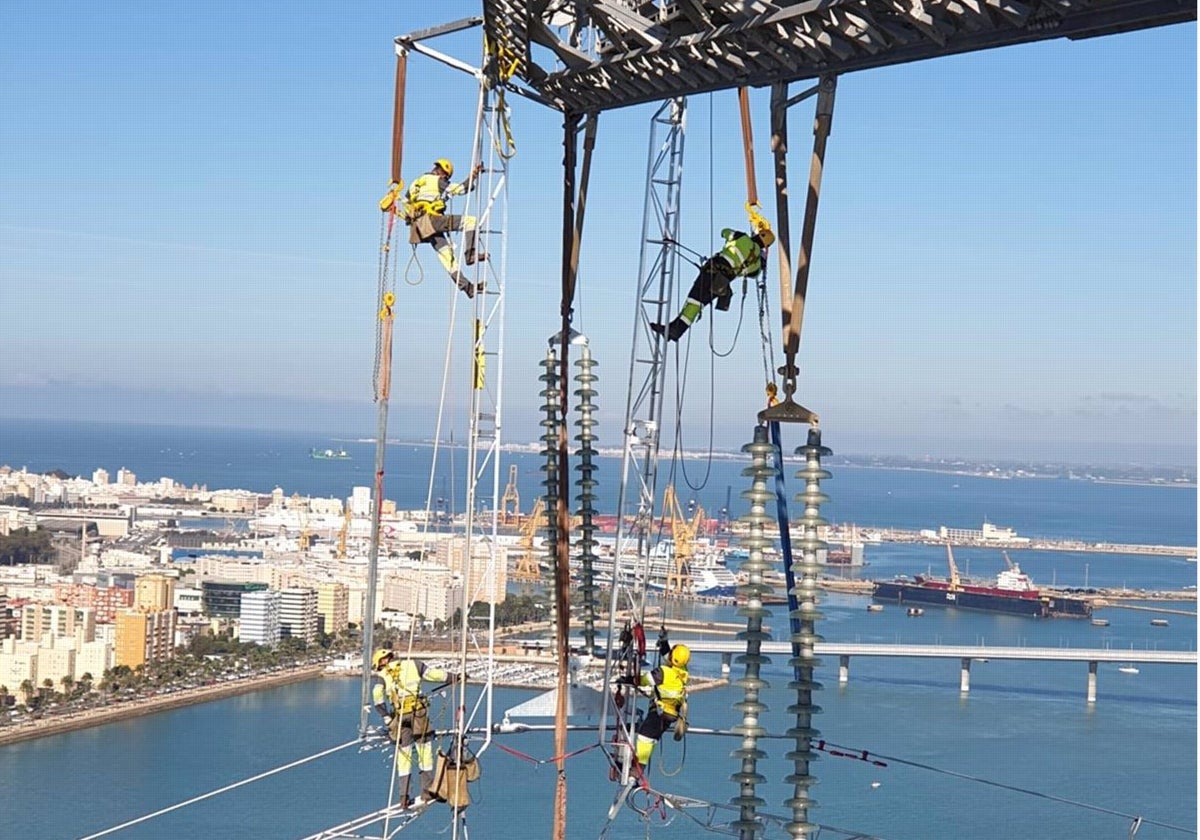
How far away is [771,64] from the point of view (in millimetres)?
4152

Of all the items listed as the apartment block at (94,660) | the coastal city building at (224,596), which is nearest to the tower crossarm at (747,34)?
the apartment block at (94,660)

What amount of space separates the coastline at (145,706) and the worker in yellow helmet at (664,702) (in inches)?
725

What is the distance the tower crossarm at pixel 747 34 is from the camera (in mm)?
3443

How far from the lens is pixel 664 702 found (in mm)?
5414

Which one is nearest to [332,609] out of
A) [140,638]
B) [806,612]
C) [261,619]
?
[261,619]

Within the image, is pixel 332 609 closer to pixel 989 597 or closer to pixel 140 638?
pixel 140 638

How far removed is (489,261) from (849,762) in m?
15.3

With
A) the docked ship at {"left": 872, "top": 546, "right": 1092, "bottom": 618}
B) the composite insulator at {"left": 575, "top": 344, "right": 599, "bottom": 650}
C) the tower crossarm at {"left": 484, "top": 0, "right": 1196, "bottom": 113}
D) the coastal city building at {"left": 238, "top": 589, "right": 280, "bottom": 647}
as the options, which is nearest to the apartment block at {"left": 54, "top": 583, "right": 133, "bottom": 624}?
the coastal city building at {"left": 238, "top": 589, "right": 280, "bottom": 647}

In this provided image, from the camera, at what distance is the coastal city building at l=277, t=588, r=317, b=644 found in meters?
30.2

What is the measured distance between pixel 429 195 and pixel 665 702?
202cm

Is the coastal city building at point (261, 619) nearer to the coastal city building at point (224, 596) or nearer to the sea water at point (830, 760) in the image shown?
the coastal city building at point (224, 596)

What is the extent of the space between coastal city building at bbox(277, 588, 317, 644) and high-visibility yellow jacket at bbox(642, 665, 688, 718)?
25462mm

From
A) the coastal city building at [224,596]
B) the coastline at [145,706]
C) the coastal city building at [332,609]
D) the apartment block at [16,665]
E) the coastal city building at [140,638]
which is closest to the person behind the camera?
the coastline at [145,706]

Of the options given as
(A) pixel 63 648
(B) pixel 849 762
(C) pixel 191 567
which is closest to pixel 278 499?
(C) pixel 191 567
